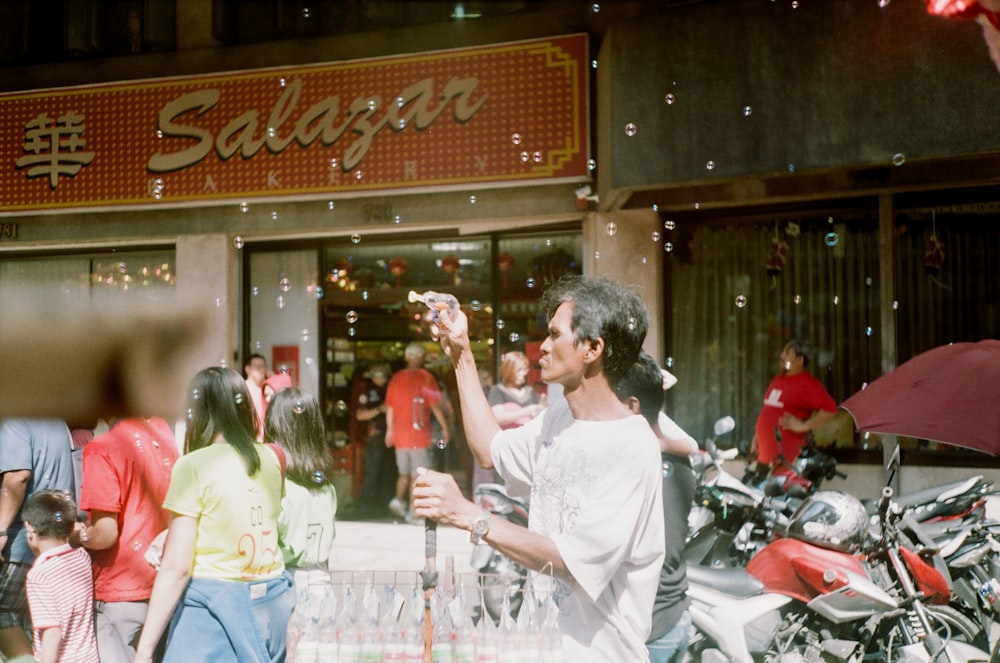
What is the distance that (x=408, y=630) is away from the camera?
218 cm

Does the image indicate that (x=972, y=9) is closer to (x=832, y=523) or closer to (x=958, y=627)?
(x=832, y=523)

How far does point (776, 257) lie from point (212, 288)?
→ 5.68 meters

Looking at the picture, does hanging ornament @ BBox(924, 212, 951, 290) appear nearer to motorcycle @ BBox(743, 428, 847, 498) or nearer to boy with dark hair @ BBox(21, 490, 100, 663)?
motorcycle @ BBox(743, 428, 847, 498)

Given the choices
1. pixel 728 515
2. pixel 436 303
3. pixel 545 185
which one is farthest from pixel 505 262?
pixel 436 303

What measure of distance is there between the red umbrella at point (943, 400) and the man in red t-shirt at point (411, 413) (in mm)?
5628

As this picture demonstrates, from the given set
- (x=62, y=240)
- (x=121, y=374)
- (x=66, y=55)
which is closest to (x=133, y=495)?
(x=121, y=374)

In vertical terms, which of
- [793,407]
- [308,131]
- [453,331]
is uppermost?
[308,131]

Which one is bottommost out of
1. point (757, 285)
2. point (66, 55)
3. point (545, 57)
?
point (757, 285)

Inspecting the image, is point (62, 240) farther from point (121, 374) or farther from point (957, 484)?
point (957, 484)

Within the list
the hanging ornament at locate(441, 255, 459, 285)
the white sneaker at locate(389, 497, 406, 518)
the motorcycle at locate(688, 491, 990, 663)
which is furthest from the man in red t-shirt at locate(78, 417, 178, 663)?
the hanging ornament at locate(441, 255, 459, 285)

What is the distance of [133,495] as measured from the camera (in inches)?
146

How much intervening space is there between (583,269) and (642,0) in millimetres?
2430

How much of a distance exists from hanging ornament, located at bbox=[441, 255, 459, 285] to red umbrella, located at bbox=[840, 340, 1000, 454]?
5996mm

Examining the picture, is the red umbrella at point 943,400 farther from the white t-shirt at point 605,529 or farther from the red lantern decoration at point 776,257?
the red lantern decoration at point 776,257
